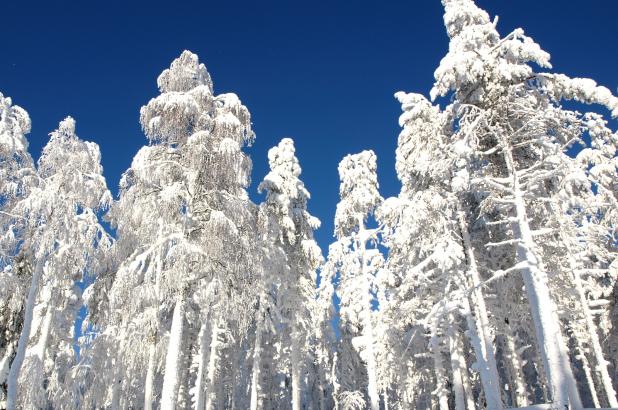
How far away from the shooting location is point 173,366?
11.4m

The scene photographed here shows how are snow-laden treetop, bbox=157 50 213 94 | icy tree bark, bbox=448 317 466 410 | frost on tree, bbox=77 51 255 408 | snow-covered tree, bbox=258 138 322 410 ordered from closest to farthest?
frost on tree, bbox=77 51 255 408 < snow-laden treetop, bbox=157 50 213 94 < icy tree bark, bbox=448 317 466 410 < snow-covered tree, bbox=258 138 322 410

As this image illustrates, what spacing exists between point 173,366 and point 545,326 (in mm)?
9461

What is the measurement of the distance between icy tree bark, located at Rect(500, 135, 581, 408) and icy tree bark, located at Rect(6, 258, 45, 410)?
1351 cm

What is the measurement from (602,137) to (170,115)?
21.8 m

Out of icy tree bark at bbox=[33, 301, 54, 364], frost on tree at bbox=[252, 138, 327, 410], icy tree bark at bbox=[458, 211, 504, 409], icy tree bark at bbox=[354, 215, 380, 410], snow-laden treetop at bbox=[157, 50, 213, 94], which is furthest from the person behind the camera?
frost on tree at bbox=[252, 138, 327, 410]

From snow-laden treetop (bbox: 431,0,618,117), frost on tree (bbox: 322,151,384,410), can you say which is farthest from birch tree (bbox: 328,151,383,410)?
snow-laden treetop (bbox: 431,0,618,117)

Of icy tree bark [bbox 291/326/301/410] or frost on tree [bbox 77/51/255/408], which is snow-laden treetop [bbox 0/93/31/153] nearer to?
frost on tree [bbox 77/51/255/408]

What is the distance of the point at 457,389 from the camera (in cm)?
1675

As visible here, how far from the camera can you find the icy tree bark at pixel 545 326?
1066cm

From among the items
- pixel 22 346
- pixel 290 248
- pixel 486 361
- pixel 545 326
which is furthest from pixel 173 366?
pixel 290 248

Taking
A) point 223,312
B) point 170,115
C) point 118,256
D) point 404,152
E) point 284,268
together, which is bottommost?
point 223,312

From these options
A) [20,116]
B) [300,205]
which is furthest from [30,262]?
[300,205]

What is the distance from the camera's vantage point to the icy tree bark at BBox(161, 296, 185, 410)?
36.2ft

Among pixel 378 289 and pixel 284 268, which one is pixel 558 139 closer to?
pixel 378 289
